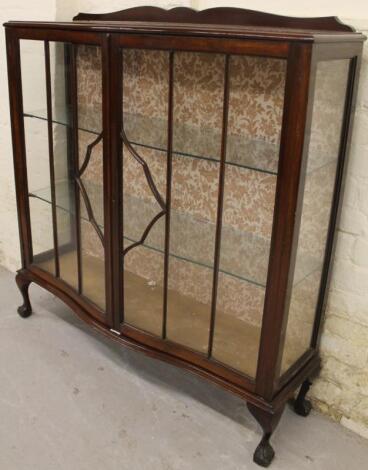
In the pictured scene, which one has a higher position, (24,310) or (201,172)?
(201,172)

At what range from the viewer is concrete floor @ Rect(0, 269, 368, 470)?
145cm

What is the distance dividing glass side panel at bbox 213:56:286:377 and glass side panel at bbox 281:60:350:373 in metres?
0.09

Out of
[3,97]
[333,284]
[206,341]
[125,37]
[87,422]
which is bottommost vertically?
[87,422]

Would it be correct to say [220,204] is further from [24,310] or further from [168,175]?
[24,310]

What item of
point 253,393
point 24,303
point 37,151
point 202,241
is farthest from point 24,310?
point 253,393

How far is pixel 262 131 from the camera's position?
1355 mm

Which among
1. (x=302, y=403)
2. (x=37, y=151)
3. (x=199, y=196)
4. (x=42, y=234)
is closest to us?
(x=199, y=196)

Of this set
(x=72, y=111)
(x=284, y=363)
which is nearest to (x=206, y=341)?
(x=284, y=363)

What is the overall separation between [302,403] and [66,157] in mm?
1013

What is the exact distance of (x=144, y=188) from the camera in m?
1.50

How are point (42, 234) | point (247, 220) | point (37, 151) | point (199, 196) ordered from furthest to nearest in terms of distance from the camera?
1. point (42, 234)
2. point (37, 151)
3. point (199, 196)
4. point (247, 220)

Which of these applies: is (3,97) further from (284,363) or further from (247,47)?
(284,363)

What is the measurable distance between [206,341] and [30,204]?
0.77 m

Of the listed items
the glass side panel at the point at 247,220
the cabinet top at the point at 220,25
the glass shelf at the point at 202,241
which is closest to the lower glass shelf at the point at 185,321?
the glass side panel at the point at 247,220
